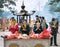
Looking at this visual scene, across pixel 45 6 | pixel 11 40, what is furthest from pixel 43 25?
pixel 11 40

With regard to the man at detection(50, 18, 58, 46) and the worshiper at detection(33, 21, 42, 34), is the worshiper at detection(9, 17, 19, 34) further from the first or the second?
the man at detection(50, 18, 58, 46)

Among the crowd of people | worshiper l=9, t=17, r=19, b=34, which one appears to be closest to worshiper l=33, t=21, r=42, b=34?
the crowd of people

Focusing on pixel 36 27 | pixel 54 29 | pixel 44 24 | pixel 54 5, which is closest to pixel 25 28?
pixel 36 27

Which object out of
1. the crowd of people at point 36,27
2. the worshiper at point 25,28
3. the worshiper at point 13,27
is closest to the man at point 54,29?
the crowd of people at point 36,27

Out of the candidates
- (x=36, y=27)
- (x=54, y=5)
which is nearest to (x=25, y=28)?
(x=36, y=27)

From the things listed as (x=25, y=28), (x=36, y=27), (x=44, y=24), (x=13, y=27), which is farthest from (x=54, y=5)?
(x=13, y=27)

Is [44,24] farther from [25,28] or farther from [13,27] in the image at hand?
[13,27]

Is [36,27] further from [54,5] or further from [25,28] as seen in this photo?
[54,5]

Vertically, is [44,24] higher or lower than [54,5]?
lower

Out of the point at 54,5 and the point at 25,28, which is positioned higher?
the point at 54,5

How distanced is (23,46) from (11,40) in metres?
0.23

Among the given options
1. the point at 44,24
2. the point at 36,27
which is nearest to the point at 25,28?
the point at 36,27

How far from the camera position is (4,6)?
4.33 metres

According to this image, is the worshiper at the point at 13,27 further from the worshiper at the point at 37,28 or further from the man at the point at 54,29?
the man at the point at 54,29
